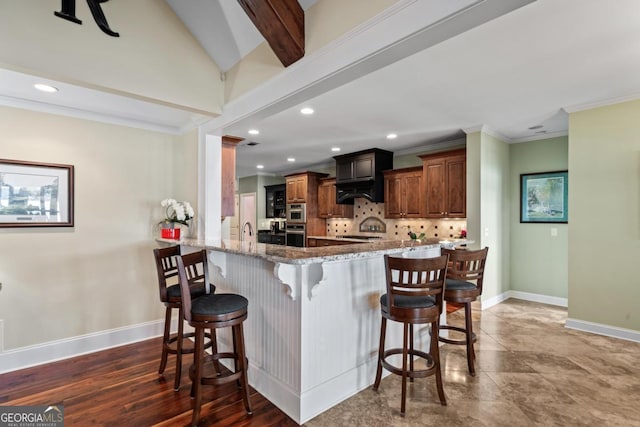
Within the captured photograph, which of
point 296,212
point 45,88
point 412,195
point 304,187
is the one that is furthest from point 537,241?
point 45,88

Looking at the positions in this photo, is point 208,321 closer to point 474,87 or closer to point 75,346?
point 75,346

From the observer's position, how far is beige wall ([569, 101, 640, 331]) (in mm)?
3375

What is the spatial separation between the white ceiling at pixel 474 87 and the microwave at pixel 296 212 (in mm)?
2581

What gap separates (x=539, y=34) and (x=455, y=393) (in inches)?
107

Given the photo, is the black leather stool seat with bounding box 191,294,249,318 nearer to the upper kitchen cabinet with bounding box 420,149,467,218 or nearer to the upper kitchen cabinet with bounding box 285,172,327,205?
the upper kitchen cabinet with bounding box 420,149,467,218

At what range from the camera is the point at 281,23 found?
197 centimetres

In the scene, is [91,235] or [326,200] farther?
[326,200]

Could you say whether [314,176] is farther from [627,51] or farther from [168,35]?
[627,51]

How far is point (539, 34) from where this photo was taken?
7.25 ft

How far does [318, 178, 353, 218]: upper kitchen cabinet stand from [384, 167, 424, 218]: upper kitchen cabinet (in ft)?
3.89

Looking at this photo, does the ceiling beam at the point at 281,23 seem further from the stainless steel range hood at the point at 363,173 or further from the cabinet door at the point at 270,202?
the cabinet door at the point at 270,202

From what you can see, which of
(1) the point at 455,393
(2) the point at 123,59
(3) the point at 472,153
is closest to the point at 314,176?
(3) the point at 472,153

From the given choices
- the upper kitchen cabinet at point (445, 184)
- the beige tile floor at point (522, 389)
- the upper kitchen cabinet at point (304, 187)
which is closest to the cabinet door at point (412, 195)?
the upper kitchen cabinet at point (445, 184)

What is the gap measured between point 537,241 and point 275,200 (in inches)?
229
